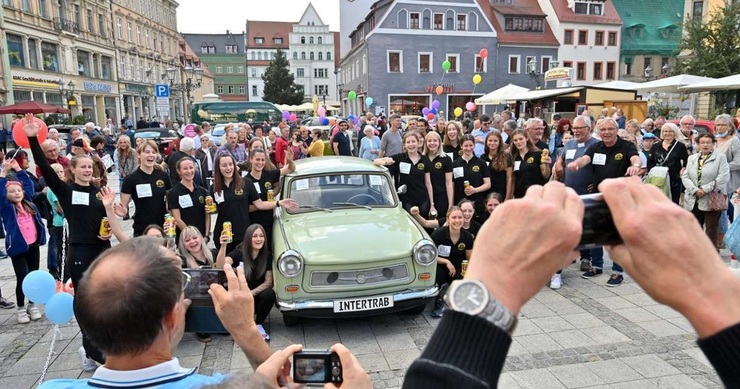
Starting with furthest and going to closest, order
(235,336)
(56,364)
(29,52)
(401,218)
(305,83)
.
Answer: (305,83), (29,52), (401,218), (56,364), (235,336)

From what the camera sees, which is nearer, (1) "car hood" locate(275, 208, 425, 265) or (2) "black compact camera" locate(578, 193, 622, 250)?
(2) "black compact camera" locate(578, 193, 622, 250)

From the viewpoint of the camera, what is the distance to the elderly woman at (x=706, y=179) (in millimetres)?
7008

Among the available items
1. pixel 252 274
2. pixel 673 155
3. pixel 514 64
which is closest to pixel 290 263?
pixel 252 274

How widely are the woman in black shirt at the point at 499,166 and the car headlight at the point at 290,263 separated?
3.73m

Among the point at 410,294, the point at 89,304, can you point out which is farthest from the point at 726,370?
the point at 410,294

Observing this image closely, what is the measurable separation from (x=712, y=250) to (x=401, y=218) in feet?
17.2

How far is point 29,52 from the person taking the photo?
3541 cm

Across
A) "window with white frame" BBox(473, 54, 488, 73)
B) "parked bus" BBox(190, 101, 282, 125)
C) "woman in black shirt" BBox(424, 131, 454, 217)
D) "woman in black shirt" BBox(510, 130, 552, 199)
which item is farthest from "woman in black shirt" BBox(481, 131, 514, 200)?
"window with white frame" BBox(473, 54, 488, 73)

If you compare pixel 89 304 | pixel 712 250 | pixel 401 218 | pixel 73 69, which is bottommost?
pixel 401 218

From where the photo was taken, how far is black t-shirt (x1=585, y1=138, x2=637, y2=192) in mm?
6227

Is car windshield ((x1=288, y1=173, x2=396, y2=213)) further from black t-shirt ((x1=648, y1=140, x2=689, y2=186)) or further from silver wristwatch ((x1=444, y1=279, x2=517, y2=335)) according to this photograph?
silver wristwatch ((x1=444, y1=279, x2=517, y2=335))

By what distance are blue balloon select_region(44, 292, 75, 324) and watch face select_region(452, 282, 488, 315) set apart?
447 centimetres

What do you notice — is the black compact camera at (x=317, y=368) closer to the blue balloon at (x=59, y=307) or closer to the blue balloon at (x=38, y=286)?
the blue balloon at (x=59, y=307)

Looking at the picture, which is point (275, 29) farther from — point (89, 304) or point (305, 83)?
point (89, 304)
